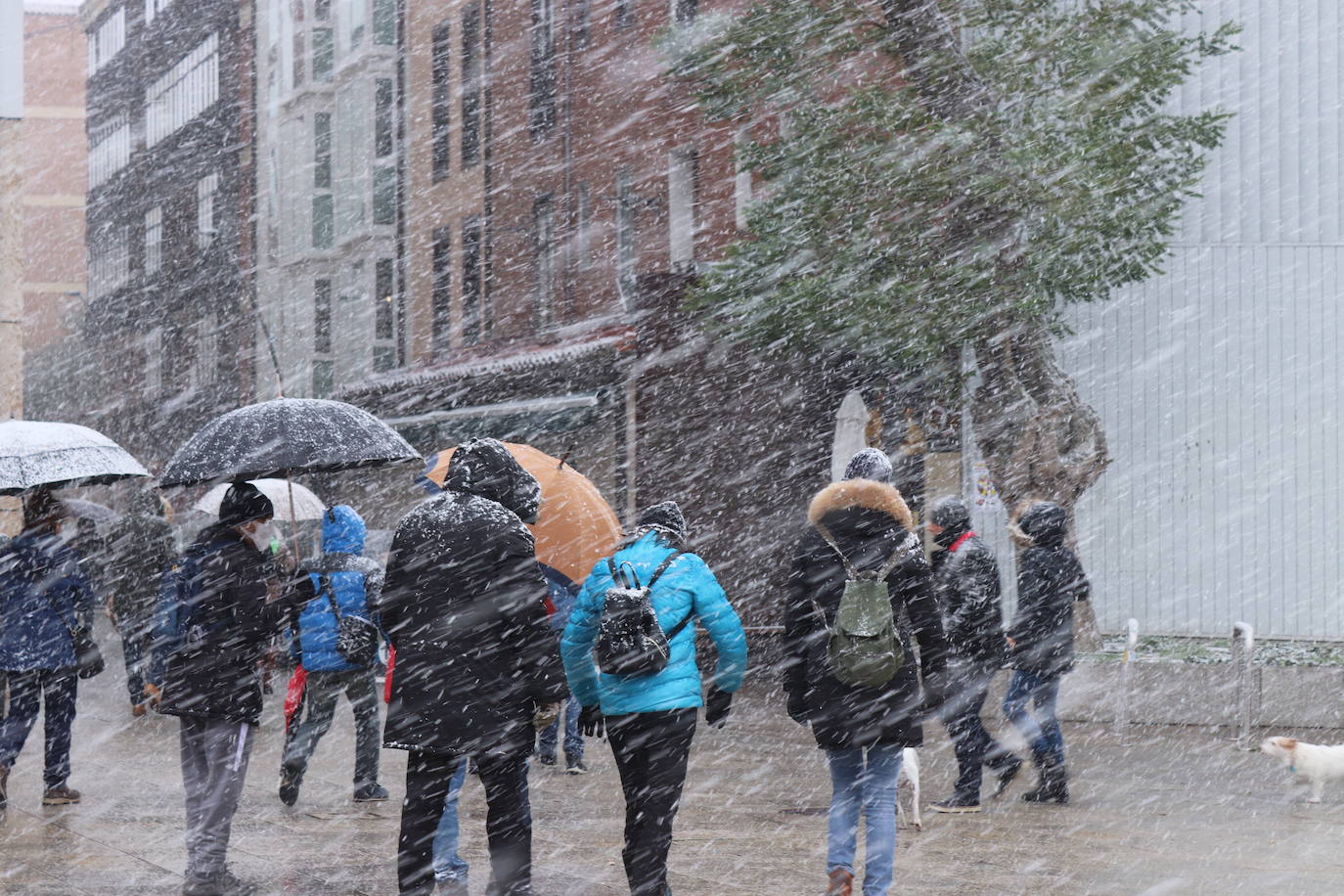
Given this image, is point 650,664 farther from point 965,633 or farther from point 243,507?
point 965,633

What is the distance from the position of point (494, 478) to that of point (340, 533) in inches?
131

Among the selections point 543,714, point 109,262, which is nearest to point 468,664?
point 543,714

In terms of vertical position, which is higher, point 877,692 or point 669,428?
point 669,428

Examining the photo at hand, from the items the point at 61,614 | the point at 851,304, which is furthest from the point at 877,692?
the point at 851,304

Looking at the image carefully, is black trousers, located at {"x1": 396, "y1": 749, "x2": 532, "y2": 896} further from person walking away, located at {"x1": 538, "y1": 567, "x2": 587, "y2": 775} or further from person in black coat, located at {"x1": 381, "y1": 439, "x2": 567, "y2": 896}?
person walking away, located at {"x1": 538, "y1": 567, "x2": 587, "y2": 775}

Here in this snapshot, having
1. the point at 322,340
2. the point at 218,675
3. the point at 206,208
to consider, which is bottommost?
the point at 218,675

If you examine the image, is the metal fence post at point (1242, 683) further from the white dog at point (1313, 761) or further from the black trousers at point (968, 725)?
the black trousers at point (968, 725)

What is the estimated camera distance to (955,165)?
584 inches

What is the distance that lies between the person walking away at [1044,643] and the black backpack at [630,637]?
392 cm

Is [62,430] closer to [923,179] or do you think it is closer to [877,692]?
[877,692]

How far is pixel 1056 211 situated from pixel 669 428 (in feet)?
21.7

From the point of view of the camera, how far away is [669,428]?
20.3 meters

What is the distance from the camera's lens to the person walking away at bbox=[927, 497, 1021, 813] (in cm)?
915

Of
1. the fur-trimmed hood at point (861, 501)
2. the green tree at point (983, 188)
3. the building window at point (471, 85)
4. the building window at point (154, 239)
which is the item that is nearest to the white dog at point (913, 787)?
the fur-trimmed hood at point (861, 501)
